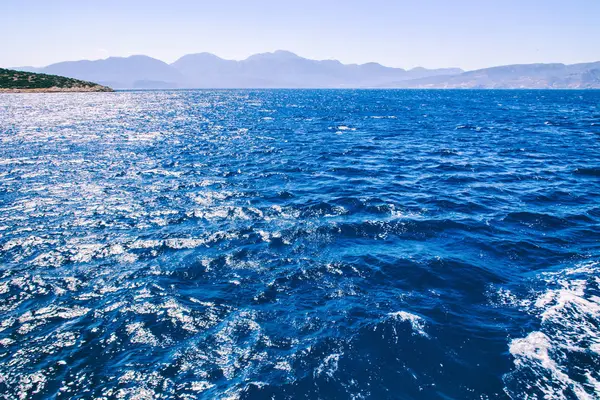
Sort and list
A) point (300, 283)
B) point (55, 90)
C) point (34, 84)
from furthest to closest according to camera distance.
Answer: point (55, 90)
point (34, 84)
point (300, 283)

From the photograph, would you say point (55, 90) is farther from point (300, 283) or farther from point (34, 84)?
point (300, 283)

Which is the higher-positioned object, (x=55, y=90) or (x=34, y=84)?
(x=34, y=84)

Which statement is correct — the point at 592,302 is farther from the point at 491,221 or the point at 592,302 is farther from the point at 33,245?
the point at 33,245

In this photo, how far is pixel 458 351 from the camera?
11.2 metres

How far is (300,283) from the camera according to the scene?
15.2 meters


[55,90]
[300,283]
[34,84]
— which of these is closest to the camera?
[300,283]

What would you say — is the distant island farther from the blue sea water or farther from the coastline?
the blue sea water

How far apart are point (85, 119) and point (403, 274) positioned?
86395 millimetres

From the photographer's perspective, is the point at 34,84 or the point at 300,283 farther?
the point at 34,84

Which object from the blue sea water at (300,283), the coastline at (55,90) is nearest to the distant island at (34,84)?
the coastline at (55,90)

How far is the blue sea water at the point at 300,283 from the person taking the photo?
1023cm

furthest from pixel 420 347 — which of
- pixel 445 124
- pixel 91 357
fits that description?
pixel 445 124

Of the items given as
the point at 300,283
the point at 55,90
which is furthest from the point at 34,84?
the point at 300,283

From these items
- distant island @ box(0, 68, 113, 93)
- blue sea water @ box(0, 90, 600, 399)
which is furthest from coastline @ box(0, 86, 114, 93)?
blue sea water @ box(0, 90, 600, 399)
